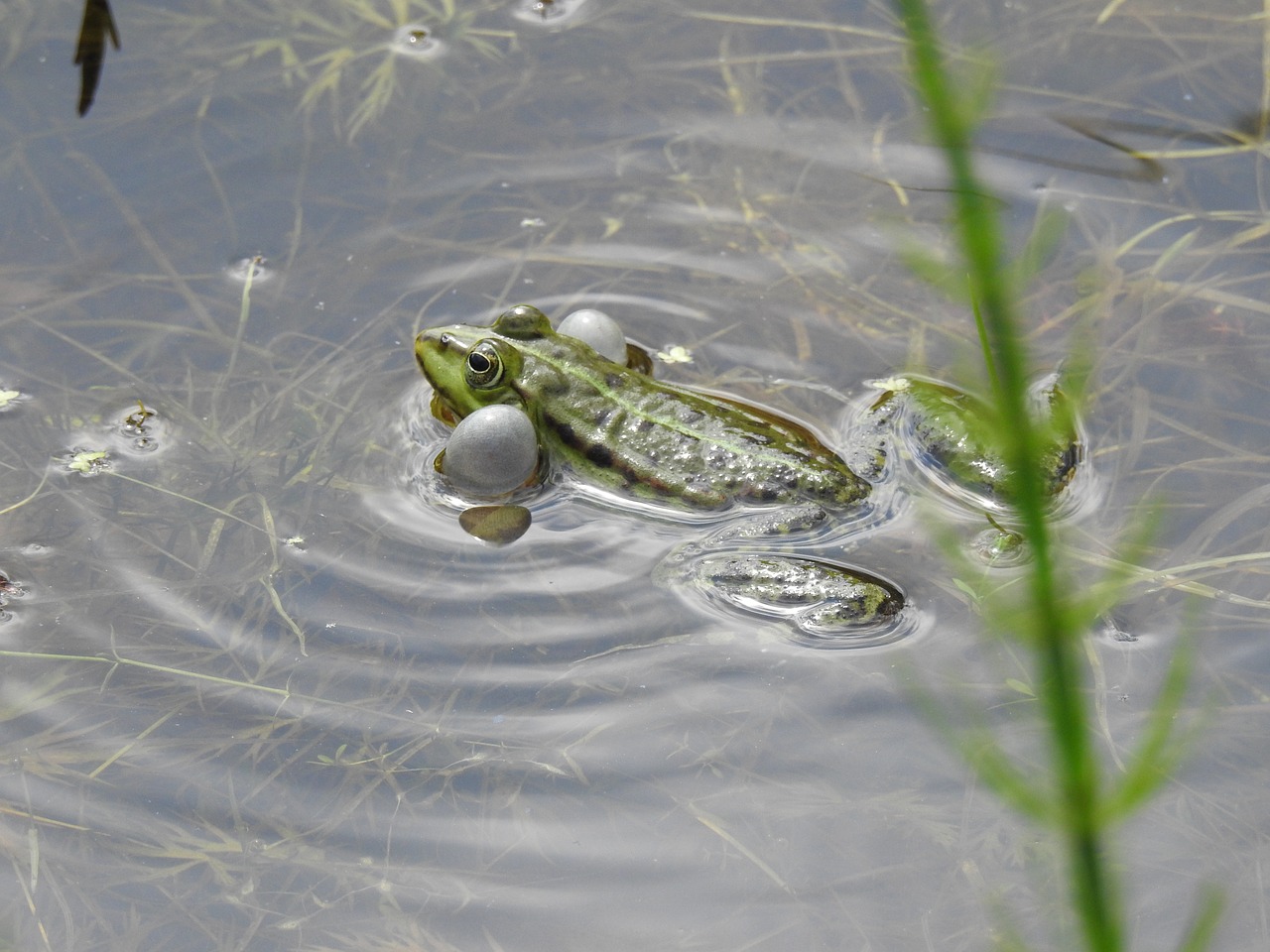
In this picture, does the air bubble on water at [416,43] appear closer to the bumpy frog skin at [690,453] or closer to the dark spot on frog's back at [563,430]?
the bumpy frog skin at [690,453]

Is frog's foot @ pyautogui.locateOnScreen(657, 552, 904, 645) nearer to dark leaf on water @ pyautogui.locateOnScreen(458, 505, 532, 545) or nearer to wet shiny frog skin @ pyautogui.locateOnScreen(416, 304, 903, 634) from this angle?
wet shiny frog skin @ pyautogui.locateOnScreen(416, 304, 903, 634)

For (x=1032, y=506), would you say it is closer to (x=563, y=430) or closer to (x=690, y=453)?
(x=690, y=453)

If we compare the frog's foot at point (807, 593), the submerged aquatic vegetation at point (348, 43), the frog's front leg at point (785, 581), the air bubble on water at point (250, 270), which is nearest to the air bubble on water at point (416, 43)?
the submerged aquatic vegetation at point (348, 43)

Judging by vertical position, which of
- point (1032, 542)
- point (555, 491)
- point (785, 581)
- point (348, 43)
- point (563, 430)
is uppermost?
point (348, 43)

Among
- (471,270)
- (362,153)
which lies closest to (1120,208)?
(471,270)

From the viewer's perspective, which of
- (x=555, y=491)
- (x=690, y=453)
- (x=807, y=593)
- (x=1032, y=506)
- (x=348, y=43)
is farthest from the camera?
(x=348, y=43)

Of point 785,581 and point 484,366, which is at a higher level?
point 785,581

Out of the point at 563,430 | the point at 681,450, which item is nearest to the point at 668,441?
the point at 681,450
